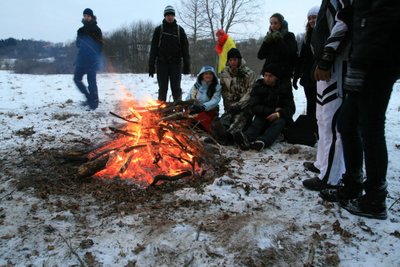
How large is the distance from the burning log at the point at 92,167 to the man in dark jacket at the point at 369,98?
2.41m

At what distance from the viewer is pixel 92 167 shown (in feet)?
10.8

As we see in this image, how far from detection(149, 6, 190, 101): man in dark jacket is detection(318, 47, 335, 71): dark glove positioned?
4049 millimetres

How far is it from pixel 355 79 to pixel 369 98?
0.17m

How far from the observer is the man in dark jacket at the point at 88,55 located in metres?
7.14

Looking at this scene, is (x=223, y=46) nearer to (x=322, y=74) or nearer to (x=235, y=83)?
(x=235, y=83)

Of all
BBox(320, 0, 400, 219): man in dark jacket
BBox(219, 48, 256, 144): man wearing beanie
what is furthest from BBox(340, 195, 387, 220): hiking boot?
BBox(219, 48, 256, 144): man wearing beanie

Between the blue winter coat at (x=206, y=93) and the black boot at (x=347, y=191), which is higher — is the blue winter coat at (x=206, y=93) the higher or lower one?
the higher one

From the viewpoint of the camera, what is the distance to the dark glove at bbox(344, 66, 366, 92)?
7.43 feet

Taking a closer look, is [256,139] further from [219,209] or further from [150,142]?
[219,209]

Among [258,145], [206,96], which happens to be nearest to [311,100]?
[258,145]

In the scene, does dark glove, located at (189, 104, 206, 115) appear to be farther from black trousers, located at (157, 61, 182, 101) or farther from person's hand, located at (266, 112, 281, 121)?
black trousers, located at (157, 61, 182, 101)

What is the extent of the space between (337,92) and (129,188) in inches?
87.7

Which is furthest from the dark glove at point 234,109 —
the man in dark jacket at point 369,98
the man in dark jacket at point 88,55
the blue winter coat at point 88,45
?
the blue winter coat at point 88,45

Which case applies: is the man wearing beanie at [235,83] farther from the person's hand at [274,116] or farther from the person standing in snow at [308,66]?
the person standing in snow at [308,66]
